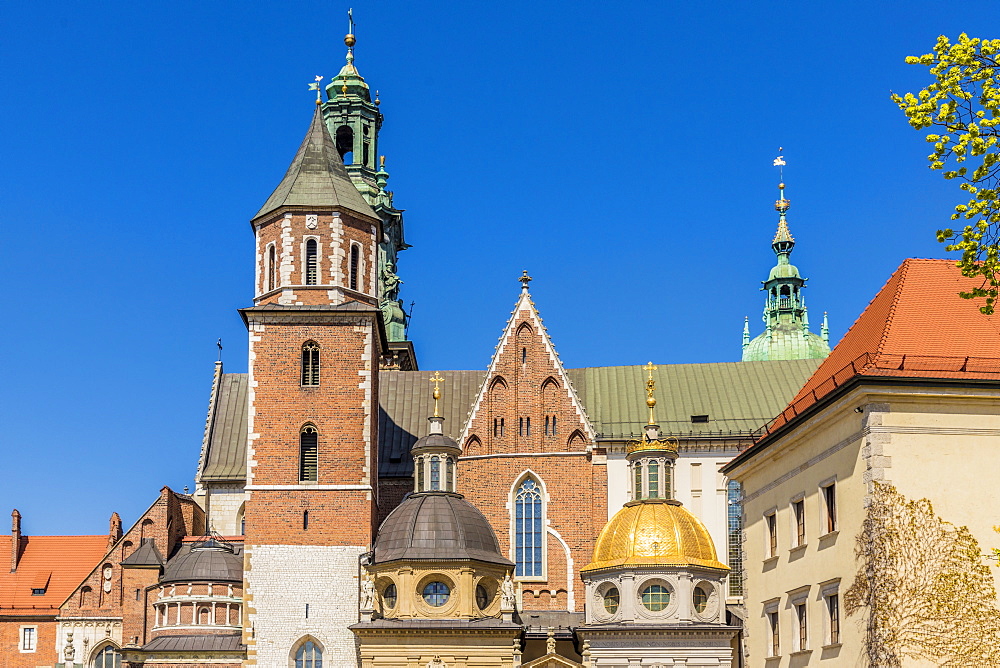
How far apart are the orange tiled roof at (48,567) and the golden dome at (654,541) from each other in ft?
97.8

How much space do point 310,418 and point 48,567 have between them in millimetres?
27961

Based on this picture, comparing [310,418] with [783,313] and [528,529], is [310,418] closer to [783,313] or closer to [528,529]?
[528,529]

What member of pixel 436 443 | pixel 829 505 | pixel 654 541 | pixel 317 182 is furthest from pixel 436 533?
pixel 829 505

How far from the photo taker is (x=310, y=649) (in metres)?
49.2

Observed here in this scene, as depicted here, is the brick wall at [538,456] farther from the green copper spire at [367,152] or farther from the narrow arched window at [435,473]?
the green copper spire at [367,152]

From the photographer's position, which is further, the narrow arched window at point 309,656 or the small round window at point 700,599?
the small round window at point 700,599

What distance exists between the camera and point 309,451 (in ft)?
169

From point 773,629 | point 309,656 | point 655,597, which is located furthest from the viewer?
point 655,597

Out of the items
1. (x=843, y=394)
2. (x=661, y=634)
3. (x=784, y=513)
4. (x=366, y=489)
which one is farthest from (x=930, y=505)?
(x=366, y=489)

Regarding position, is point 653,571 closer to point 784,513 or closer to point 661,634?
point 661,634

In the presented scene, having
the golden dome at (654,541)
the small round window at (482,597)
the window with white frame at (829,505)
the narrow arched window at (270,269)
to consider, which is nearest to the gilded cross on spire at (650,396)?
the golden dome at (654,541)

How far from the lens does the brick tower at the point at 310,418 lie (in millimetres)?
49438

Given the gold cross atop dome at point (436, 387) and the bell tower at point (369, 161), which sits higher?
the bell tower at point (369, 161)

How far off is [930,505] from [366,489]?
974 inches
